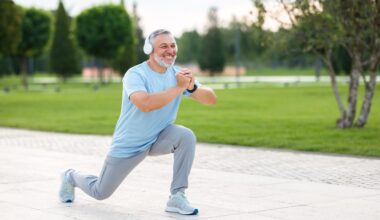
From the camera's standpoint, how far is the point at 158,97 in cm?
701

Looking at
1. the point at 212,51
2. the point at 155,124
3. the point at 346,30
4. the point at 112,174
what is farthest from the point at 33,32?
the point at 155,124

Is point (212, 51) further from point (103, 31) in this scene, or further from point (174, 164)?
point (174, 164)

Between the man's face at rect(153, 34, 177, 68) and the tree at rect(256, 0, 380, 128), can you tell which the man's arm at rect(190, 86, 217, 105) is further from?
the tree at rect(256, 0, 380, 128)

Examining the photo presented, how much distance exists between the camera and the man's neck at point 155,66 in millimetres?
7348

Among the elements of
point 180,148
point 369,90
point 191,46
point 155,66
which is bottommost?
point 191,46

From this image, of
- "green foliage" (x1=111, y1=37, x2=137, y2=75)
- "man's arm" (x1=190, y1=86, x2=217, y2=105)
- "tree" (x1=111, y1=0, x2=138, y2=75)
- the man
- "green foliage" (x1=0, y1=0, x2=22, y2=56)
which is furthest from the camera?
"green foliage" (x1=111, y1=37, x2=137, y2=75)

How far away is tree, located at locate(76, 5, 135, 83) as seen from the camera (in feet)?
201

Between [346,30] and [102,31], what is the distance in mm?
46333

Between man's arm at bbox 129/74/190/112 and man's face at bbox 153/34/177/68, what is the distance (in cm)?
26

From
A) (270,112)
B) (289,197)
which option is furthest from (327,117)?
(289,197)

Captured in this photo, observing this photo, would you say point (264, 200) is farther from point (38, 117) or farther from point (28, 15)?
point (28, 15)

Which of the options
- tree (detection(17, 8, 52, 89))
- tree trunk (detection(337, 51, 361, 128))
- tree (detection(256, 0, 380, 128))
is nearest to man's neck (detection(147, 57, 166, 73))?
tree (detection(256, 0, 380, 128))

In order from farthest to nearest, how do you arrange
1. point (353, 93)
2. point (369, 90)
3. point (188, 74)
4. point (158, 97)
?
point (353, 93)
point (369, 90)
point (188, 74)
point (158, 97)

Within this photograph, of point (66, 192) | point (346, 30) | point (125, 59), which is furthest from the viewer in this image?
point (125, 59)
